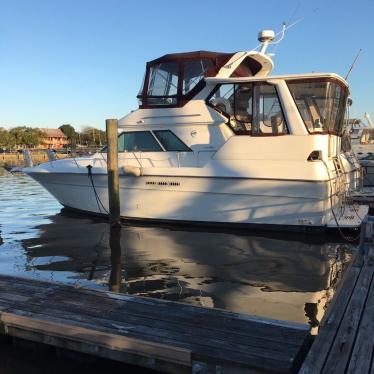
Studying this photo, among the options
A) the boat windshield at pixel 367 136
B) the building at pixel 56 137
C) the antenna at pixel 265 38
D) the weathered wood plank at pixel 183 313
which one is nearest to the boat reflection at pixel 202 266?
the weathered wood plank at pixel 183 313

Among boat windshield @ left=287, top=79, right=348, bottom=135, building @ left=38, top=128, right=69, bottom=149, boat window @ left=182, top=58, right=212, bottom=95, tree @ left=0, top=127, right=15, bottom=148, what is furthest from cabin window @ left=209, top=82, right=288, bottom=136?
building @ left=38, top=128, right=69, bottom=149

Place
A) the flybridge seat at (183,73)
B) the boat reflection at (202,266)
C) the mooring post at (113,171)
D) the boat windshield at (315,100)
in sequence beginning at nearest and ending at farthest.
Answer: the boat reflection at (202,266), the boat windshield at (315,100), the mooring post at (113,171), the flybridge seat at (183,73)

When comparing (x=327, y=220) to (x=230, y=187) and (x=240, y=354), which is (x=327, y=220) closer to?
(x=230, y=187)

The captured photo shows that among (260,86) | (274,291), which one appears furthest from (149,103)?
(274,291)

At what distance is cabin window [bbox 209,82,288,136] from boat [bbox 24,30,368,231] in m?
0.02

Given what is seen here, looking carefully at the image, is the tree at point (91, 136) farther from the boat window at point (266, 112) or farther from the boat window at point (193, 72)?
the boat window at point (266, 112)

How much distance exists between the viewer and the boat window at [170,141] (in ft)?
37.1

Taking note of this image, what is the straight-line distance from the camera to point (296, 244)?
31.3 ft

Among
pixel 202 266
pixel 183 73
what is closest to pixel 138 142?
pixel 183 73

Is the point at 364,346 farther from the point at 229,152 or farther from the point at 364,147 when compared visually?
the point at 364,147

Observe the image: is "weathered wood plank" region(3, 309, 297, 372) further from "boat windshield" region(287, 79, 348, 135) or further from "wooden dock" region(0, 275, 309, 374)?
"boat windshield" region(287, 79, 348, 135)

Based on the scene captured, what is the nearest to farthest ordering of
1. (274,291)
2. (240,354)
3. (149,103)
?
1. (240,354)
2. (274,291)
3. (149,103)

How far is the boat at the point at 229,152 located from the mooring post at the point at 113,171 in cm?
40

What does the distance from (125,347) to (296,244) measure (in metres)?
6.29
